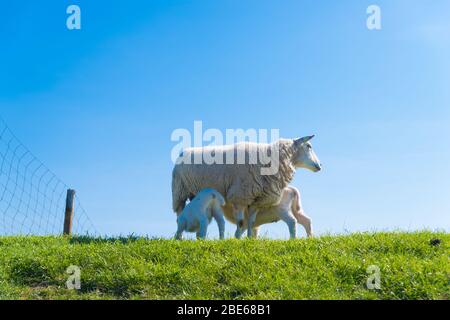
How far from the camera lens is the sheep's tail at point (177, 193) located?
51.9 feet

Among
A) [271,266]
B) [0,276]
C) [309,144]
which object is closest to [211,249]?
[271,266]

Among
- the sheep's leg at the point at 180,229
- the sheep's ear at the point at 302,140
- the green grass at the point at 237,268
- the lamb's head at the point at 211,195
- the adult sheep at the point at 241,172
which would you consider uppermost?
the sheep's ear at the point at 302,140

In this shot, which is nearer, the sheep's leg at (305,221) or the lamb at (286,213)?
the lamb at (286,213)

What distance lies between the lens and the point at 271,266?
898 centimetres

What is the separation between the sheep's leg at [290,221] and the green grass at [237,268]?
12.5ft

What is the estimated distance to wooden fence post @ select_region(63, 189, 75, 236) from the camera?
1463 centimetres

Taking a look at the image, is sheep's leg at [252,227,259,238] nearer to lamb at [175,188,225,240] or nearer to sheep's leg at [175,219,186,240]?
lamb at [175,188,225,240]

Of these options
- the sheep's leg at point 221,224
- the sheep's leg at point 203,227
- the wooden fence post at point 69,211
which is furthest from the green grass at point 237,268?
the wooden fence post at point 69,211

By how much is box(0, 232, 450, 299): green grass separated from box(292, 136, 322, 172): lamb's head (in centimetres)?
528

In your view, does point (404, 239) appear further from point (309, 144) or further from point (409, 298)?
point (309, 144)

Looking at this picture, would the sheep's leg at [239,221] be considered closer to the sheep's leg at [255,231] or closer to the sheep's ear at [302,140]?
the sheep's leg at [255,231]

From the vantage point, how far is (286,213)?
15.0 meters

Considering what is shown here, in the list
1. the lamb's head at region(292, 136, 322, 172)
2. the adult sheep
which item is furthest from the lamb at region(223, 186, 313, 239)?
the lamb's head at region(292, 136, 322, 172)

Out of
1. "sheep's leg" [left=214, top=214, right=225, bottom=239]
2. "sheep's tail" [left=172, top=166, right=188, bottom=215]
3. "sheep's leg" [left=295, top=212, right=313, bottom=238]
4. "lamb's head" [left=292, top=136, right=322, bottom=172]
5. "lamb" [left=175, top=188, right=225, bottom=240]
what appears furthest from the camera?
"lamb's head" [left=292, top=136, right=322, bottom=172]
